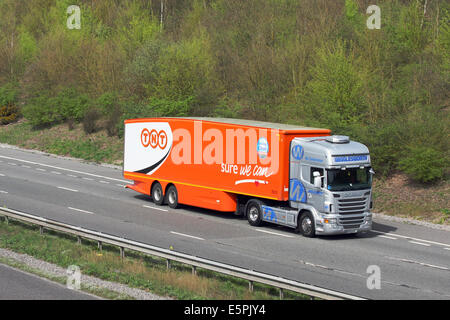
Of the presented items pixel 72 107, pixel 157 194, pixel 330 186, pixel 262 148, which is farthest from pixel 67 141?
pixel 330 186

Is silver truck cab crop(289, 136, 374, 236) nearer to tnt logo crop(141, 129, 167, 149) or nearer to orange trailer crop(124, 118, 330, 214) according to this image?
orange trailer crop(124, 118, 330, 214)

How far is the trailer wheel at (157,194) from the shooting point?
86.3 ft

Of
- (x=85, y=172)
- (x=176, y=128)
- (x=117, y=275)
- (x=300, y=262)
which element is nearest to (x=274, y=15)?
(x=85, y=172)

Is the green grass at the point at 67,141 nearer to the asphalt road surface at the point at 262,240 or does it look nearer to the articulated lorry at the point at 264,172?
the asphalt road surface at the point at 262,240

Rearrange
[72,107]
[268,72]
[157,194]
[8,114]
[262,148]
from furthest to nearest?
[8,114]
[72,107]
[268,72]
[157,194]
[262,148]

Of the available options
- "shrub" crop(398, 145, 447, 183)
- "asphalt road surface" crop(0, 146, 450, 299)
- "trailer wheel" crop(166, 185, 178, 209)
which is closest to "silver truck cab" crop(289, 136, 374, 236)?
"asphalt road surface" crop(0, 146, 450, 299)

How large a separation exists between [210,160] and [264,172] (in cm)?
274

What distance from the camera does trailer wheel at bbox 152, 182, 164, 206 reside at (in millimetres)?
26312

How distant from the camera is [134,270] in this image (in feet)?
49.6

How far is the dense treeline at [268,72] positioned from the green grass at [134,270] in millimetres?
14046

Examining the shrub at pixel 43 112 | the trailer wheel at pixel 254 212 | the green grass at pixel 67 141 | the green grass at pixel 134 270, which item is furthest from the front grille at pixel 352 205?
the shrub at pixel 43 112

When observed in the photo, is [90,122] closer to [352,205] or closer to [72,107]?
[72,107]

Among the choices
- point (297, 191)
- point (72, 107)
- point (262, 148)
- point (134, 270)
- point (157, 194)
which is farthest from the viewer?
point (72, 107)

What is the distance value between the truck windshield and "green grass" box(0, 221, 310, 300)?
251 inches
